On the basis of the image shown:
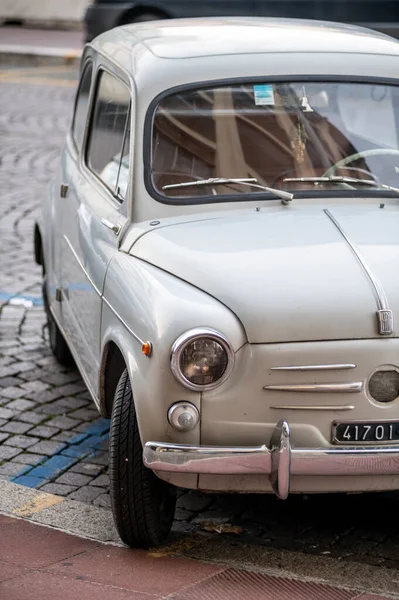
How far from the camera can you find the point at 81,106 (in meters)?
6.56

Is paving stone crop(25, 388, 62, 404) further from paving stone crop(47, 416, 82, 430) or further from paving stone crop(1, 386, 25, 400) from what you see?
paving stone crop(47, 416, 82, 430)

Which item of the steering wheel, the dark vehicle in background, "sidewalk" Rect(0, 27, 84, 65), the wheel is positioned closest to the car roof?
the steering wheel

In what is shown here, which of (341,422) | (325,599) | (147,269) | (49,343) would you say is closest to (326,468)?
(341,422)

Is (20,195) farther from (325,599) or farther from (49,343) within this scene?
(325,599)

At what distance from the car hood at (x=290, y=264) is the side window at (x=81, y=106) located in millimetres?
1799

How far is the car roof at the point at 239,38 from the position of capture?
534 centimetres

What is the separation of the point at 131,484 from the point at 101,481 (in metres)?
0.97

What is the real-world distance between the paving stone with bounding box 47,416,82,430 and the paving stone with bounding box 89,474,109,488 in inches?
26.7

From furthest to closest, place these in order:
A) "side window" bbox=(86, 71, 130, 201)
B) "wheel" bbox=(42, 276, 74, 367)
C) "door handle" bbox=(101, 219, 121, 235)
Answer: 1. "wheel" bbox=(42, 276, 74, 367)
2. "side window" bbox=(86, 71, 130, 201)
3. "door handle" bbox=(101, 219, 121, 235)

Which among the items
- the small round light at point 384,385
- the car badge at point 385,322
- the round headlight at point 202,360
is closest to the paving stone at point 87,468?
the round headlight at point 202,360

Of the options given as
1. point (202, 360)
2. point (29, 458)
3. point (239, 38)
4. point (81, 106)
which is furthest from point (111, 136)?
point (202, 360)

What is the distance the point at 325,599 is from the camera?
4008 mm

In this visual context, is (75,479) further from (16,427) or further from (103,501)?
(16,427)

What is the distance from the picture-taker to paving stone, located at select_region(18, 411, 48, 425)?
5984 mm
